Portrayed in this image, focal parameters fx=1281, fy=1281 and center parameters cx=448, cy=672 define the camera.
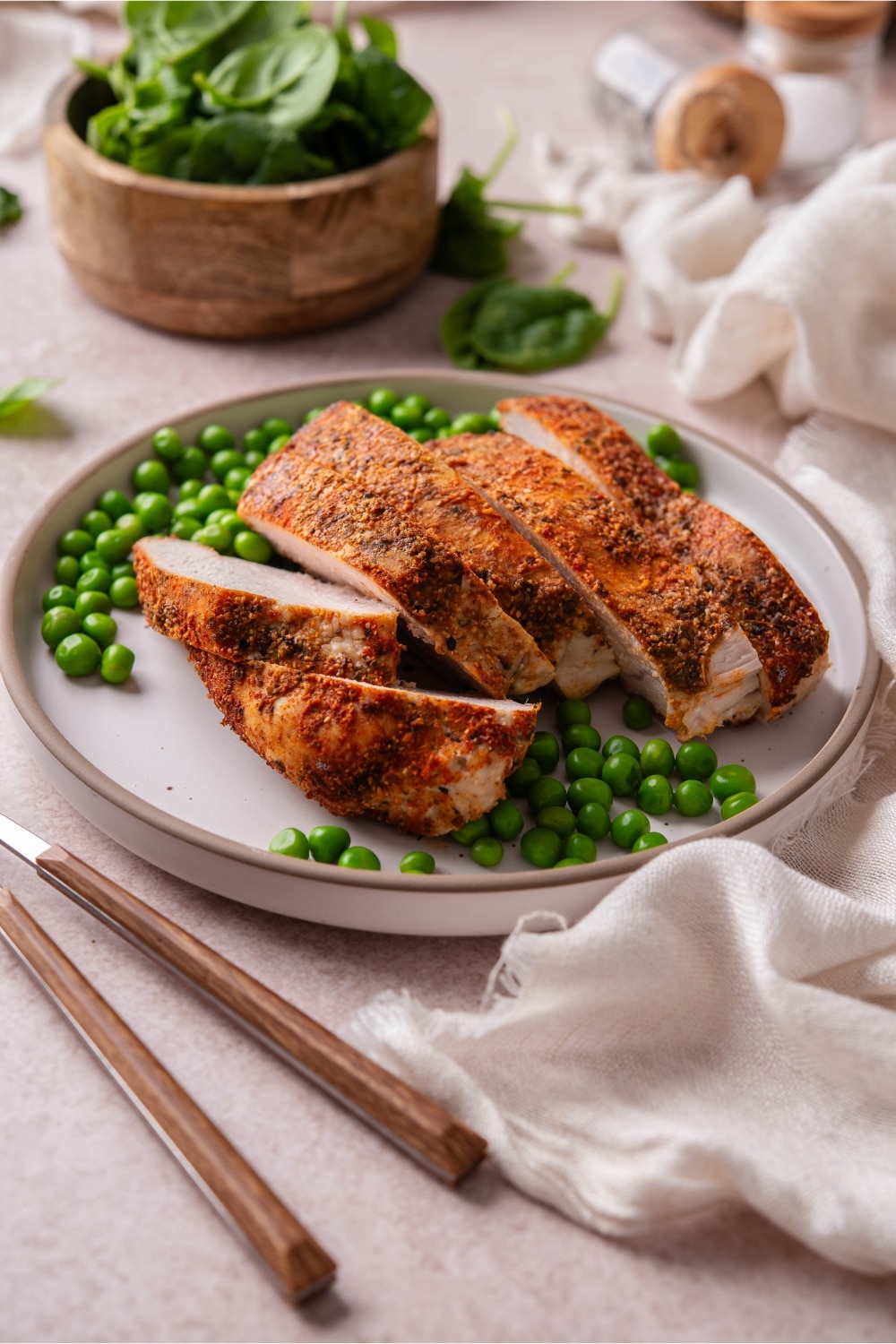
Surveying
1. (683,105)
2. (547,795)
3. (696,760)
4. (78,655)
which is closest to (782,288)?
(683,105)

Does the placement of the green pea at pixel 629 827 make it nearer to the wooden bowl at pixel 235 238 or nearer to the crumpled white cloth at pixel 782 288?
the crumpled white cloth at pixel 782 288

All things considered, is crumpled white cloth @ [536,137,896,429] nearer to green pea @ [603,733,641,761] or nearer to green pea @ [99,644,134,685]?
green pea @ [603,733,641,761]

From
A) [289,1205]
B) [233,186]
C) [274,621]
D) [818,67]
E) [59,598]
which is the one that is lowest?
[289,1205]

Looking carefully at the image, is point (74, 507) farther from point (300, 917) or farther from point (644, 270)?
point (644, 270)

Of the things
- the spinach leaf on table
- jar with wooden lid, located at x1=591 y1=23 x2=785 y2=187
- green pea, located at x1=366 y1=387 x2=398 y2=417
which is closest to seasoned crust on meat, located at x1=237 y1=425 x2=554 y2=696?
green pea, located at x1=366 y1=387 x2=398 y2=417

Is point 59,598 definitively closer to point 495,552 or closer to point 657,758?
point 495,552

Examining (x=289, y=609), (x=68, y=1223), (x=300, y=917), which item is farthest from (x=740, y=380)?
(x=68, y=1223)
